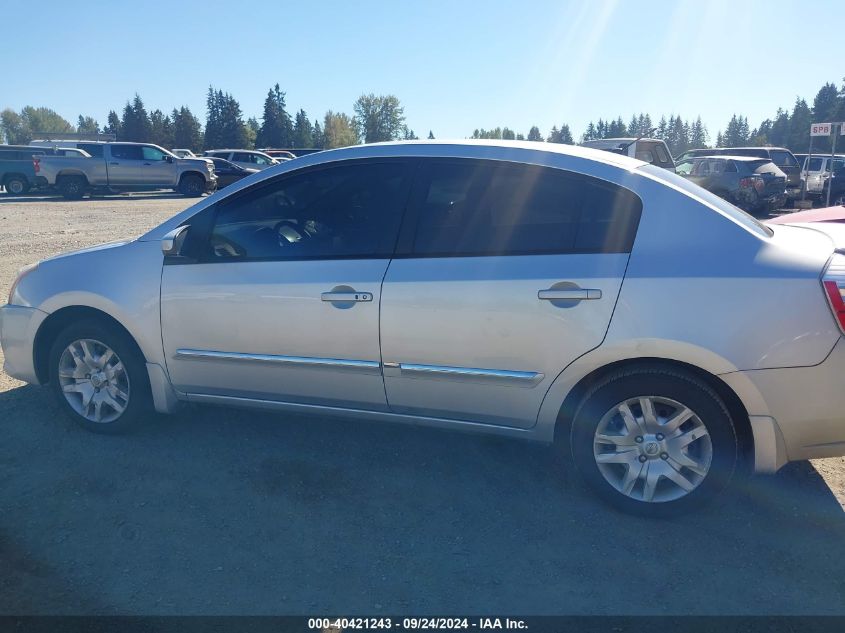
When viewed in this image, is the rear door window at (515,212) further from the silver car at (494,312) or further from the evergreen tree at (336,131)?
the evergreen tree at (336,131)

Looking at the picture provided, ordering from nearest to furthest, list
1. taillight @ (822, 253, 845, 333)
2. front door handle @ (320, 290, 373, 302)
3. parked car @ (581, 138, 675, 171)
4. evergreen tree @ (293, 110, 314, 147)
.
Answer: taillight @ (822, 253, 845, 333)
front door handle @ (320, 290, 373, 302)
parked car @ (581, 138, 675, 171)
evergreen tree @ (293, 110, 314, 147)

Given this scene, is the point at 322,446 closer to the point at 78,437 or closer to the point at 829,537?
the point at 78,437

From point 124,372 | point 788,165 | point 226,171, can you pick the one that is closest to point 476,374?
point 124,372

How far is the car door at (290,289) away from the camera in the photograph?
3492 millimetres

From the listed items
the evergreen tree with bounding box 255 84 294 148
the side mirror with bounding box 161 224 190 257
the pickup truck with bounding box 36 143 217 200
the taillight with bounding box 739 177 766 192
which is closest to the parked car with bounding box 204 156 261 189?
the pickup truck with bounding box 36 143 217 200

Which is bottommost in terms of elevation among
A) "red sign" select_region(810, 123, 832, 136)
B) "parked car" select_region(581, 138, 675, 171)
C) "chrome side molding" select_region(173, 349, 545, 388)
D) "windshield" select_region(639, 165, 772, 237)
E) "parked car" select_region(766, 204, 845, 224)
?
"chrome side molding" select_region(173, 349, 545, 388)

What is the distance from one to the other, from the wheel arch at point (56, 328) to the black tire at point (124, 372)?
0.02 meters

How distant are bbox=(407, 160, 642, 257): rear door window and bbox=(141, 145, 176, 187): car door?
2427 centimetres

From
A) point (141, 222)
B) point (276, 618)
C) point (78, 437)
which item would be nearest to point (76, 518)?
point (78, 437)

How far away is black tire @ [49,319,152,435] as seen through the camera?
4.00m

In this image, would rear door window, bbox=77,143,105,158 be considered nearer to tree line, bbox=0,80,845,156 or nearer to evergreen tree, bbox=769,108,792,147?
tree line, bbox=0,80,845,156

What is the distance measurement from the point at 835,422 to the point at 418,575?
191 cm

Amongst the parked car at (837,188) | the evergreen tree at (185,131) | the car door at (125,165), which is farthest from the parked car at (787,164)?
the evergreen tree at (185,131)

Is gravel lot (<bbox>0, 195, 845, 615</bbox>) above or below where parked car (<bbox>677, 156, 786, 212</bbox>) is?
below
